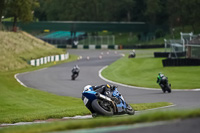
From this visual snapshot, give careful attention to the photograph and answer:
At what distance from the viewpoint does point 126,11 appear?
414ft

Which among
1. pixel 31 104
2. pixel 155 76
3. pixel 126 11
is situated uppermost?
pixel 126 11

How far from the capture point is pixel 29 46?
6569 cm

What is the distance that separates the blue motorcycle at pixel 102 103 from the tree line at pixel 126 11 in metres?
77.1

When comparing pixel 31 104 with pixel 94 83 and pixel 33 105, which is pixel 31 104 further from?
pixel 94 83

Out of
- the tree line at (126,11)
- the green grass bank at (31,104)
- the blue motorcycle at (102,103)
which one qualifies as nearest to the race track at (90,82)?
the green grass bank at (31,104)

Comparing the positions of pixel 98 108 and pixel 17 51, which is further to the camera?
pixel 17 51

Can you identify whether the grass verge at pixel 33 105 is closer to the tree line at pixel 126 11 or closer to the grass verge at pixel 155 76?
the grass verge at pixel 155 76

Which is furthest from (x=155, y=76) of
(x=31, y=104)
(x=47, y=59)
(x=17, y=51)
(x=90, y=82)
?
(x=17, y=51)

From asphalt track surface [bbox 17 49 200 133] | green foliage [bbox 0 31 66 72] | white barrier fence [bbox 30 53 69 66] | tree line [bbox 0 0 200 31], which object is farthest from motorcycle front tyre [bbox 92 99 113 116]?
tree line [bbox 0 0 200 31]

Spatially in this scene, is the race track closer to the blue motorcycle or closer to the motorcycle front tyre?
the blue motorcycle

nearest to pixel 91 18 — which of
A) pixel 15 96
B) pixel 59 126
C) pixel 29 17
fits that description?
pixel 29 17

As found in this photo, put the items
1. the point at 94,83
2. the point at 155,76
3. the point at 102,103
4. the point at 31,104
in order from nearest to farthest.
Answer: the point at 102,103 → the point at 31,104 → the point at 94,83 → the point at 155,76

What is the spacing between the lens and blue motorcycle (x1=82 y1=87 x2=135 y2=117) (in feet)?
46.3

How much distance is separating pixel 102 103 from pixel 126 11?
113412 millimetres
